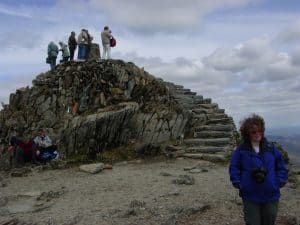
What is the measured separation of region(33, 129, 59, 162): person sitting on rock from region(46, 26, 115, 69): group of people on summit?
8119 millimetres

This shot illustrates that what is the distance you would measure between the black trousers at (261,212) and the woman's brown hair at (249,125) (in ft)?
3.55

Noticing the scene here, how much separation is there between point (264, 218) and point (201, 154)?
1209 centimetres

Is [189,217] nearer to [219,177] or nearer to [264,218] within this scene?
[264,218]

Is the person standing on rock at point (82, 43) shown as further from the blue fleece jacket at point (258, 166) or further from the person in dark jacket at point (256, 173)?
the blue fleece jacket at point (258, 166)

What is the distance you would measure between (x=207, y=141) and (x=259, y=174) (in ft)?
44.5

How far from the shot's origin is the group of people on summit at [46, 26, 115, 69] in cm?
2739

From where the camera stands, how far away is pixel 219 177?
15.8 meters

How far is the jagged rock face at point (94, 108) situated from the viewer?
2088cm

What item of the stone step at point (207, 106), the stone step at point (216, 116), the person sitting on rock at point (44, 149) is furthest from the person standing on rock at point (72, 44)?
the stone step at point (216, 116)

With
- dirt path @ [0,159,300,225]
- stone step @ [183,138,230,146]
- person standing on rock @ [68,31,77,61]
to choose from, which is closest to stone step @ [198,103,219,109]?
stone step @ [183,138,230,146]

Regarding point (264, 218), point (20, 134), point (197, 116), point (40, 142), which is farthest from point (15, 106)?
point (264, 218)

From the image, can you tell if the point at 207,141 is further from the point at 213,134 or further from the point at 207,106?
the point at 207,106

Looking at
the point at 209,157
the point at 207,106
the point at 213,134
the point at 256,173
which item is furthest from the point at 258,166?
the point at 207,106

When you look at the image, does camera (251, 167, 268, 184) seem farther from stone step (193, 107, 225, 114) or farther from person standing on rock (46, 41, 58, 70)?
person standing on rock (46, 41, 58, 70)
